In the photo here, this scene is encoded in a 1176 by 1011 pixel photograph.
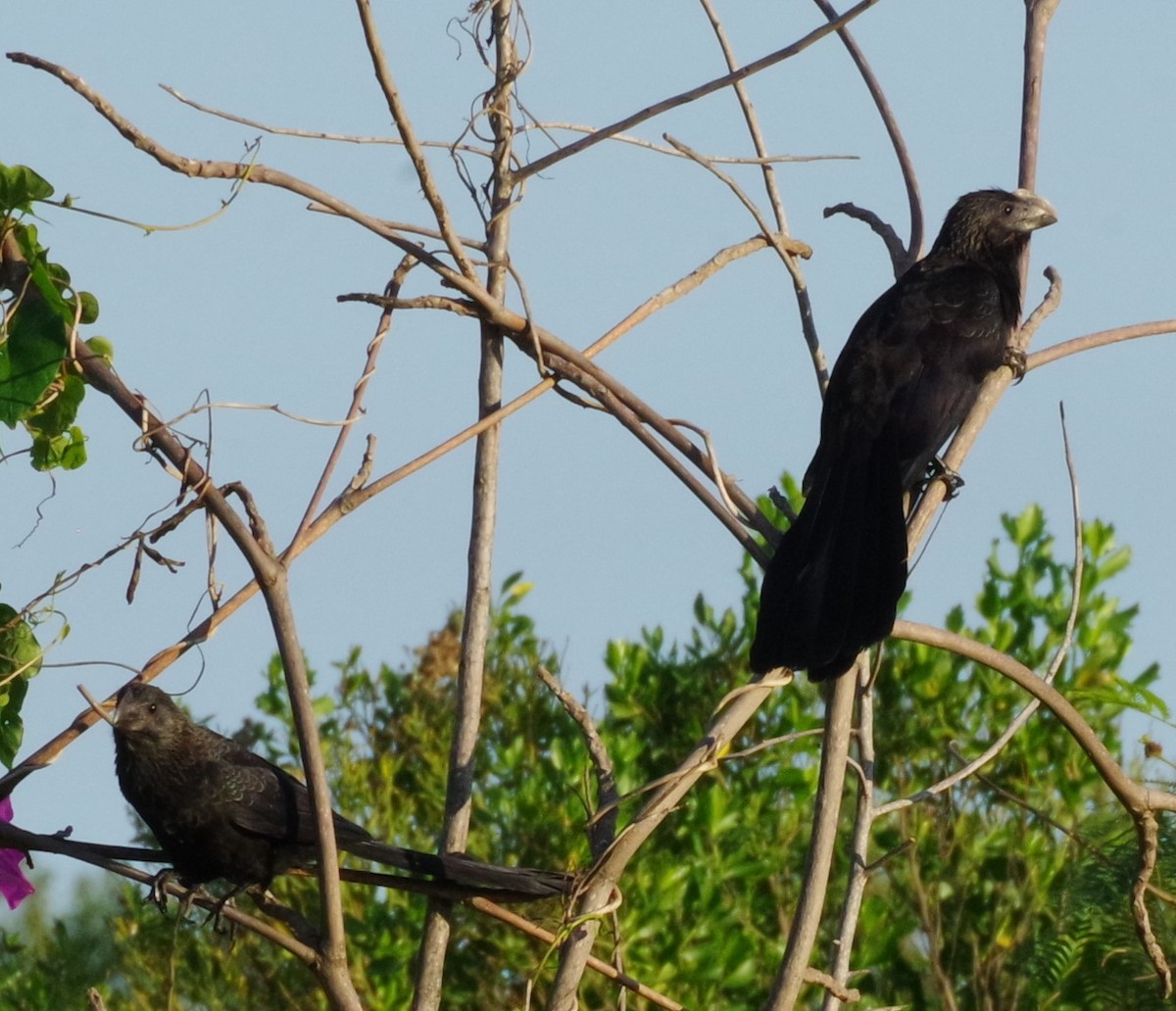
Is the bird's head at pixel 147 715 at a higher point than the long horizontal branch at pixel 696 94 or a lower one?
lower

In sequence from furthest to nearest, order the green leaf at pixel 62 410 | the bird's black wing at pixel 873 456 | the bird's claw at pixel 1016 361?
the bird's claw at pixel 1016 361 < the bird's black wing at pixel 873 456 < the green leaf at pixel 62 410

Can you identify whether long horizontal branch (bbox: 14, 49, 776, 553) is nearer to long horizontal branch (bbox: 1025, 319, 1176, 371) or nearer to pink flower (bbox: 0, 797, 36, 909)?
long horizontal branch (bbox: 1025, 319, 1176, 371)

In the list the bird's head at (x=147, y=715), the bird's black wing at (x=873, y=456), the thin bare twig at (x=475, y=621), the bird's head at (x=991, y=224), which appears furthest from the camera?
the bird's head at (x=991, y=224)

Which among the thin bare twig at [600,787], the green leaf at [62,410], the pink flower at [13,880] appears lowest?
the pink flower at [13,880]

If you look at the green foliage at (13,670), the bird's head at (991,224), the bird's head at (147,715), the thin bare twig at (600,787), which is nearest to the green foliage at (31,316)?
the green foliage at (13,670)

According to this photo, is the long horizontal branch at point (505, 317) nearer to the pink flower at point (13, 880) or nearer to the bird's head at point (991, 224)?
the pink flower at point (13, 880)

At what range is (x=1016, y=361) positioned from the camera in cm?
325

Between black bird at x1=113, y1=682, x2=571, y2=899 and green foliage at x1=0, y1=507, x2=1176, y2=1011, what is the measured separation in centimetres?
170

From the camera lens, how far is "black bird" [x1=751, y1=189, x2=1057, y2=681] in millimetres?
2715

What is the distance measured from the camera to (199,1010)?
18.8 feet

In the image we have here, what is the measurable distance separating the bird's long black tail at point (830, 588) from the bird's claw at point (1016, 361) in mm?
326

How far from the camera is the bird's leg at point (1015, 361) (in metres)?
3.07

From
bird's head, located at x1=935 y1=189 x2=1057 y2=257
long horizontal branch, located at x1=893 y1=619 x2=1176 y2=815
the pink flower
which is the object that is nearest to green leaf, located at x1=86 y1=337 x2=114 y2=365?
the pink flower

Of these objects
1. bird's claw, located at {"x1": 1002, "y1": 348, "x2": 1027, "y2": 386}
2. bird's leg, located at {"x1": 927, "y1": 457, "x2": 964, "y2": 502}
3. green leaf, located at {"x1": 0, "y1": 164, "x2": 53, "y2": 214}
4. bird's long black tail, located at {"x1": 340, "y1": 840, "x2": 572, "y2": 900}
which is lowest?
bird's long black tail, located at {"x1": 340, "y1": 840, "x2": 572, "y2": 900}
